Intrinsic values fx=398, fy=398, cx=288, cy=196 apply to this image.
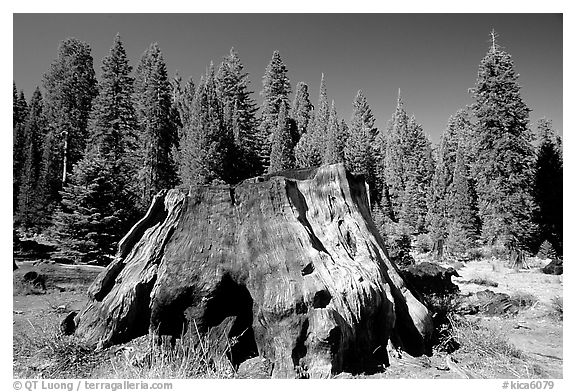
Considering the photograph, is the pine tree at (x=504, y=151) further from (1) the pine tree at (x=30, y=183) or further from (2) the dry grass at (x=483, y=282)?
(1) the pine tree at (x=30, y=183)

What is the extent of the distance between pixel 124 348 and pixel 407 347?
3897mm

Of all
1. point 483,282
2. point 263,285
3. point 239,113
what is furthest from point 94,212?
point 239,113

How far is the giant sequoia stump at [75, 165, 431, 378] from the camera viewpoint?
15.5 ft

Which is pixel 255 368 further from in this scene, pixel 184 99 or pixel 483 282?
pixel 184 99

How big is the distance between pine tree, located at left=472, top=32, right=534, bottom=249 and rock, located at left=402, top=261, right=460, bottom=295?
30.7ft

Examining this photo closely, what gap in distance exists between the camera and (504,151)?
20453 mm

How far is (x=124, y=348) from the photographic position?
5.25 m

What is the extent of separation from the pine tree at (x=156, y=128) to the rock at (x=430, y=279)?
2191 centimetres

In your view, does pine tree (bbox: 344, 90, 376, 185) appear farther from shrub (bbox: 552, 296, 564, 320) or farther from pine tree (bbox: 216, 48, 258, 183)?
shrub (bbox: 552, 296, 564, 320)

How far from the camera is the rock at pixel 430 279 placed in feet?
36.7

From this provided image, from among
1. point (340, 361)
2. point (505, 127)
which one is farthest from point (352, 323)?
point (505, 127)

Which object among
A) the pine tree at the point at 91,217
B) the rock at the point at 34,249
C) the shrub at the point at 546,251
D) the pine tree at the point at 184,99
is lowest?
the shrub at the point at 546,251

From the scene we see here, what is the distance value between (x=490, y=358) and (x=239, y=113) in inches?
1448

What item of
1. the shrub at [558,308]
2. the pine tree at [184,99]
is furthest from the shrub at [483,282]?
the pine tree at [184,99]
